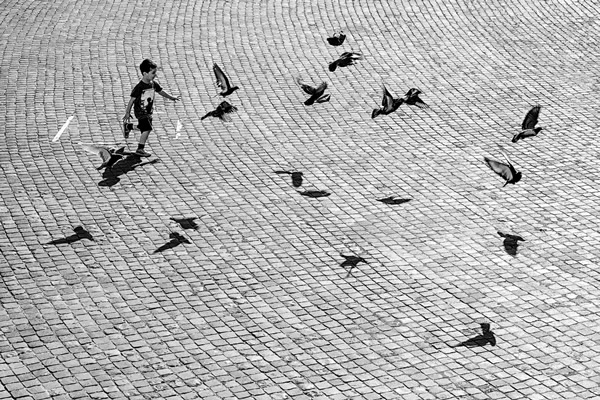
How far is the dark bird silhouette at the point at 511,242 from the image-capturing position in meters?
11.1

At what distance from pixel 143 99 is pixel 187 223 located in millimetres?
2746

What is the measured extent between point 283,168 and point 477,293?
3.91m

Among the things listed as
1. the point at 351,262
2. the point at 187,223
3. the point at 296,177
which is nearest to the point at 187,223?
the point at 187,223

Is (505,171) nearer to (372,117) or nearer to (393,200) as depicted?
(393,200)

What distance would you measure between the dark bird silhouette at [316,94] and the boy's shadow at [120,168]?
121 inches

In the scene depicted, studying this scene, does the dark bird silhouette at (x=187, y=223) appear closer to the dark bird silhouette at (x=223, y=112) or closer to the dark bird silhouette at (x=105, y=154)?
the dark bird silhouette at (x=105, y=154)

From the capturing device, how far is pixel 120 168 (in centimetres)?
1324

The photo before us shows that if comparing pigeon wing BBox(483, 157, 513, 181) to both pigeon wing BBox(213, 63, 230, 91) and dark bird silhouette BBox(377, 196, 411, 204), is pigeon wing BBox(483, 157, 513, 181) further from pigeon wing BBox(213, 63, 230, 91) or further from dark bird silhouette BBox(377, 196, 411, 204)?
pigeon wing BBox(213, 63, 230, 91)

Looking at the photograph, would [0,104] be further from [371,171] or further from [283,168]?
[371,171]

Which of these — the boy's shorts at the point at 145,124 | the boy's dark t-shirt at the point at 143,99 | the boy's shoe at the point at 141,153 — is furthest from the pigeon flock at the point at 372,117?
the boy's dark t-shirt at the point at 143,99

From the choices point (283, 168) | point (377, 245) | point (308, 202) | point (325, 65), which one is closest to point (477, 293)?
point (377, 245)

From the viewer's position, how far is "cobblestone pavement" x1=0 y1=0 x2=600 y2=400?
9008mm

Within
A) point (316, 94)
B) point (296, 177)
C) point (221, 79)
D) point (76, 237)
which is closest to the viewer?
point (76, 237)

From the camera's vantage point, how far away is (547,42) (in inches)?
720
